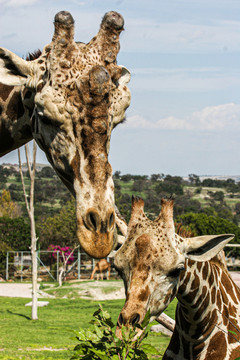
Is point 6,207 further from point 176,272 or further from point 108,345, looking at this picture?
point 108,345

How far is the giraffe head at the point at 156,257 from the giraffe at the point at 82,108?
1659mm

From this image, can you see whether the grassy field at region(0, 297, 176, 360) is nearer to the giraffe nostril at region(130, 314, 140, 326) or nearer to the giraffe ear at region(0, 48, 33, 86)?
the giraffe nostril at region(130, 314, 140, 326)

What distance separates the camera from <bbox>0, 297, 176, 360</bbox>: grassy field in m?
12.7

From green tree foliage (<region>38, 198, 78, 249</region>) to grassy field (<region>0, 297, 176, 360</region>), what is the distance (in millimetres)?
15880

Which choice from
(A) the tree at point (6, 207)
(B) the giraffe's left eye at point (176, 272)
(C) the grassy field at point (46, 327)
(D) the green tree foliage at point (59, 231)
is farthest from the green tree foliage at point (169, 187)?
(B) the giraffe's left eye at point (176, 272)

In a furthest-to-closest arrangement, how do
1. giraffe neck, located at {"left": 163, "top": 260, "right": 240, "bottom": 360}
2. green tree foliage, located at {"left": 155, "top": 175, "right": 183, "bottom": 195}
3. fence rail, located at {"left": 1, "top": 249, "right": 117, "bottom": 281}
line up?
green tree foliage, located at {"left": 155, "top": 175, "right": 183, "bottom": 195} → fence rail, located at {"left": 1, "top": 249, "right": 117, "bottom": 281} → giraffe neck, located at {"left": 163, "top": 260, "right": 240, "bottom": 360}

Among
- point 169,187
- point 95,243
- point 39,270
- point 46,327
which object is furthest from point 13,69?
point 169,187

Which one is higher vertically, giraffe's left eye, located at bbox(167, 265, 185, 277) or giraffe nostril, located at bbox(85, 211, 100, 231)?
giraffe nostril, located at bbox(85, 211, 100, 231)

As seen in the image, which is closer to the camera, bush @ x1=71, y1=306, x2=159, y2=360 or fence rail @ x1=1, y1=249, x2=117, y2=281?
bush @ x1=71, y1=306, x2=159, y2=360

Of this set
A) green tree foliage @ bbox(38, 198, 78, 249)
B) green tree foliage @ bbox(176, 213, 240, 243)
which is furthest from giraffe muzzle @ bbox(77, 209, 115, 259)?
green tree foliage @ bbox(176, 213, 240, 243)

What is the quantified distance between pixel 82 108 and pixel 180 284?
2.58 meters

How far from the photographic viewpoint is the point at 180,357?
209 inches

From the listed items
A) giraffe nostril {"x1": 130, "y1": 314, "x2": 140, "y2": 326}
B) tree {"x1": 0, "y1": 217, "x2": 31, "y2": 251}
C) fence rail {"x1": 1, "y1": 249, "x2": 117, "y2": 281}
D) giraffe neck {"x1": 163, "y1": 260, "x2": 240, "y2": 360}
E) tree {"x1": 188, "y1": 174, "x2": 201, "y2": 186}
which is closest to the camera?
giraffe nostril {"x1": 130, "y1": 314, "x2": 140, "y2": 326}

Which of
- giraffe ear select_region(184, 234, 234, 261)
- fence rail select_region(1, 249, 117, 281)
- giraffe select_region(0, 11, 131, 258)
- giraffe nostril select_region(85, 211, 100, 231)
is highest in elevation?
giraffe select_region(0, 11, 131, 258)
